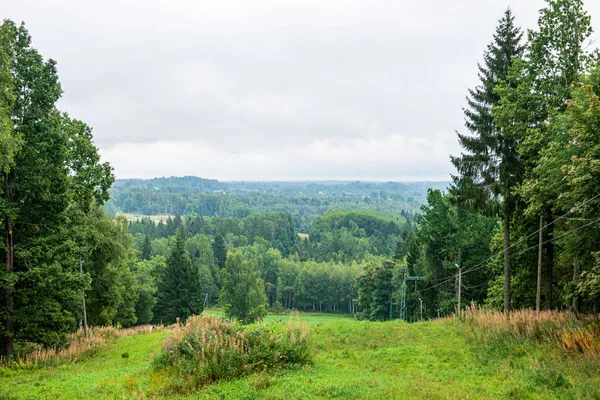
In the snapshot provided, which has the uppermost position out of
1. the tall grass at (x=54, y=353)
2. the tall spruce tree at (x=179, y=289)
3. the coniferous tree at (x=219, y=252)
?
the tall grass at (x=54, y=353)

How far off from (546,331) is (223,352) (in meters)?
9.39

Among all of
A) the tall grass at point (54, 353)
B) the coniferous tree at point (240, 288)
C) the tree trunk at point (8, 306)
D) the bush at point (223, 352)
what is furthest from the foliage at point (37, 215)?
the coniferous tree at point (240, 288)

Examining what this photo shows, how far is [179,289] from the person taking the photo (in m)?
47.0

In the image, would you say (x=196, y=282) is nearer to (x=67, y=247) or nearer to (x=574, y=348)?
(x=67, y=247)

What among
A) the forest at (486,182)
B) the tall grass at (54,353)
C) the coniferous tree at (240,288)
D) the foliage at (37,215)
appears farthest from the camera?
the coniferous tree at (240,288)

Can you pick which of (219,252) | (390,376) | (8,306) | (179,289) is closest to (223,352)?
(390,376)

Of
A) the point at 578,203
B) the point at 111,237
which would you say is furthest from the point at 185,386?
the point at 111,237

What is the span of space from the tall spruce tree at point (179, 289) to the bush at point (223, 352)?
Answer: 36.0 metres

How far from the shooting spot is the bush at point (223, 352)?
1023 centimetres

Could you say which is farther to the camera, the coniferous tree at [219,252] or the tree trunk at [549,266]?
the coniferous tree at [219,252]

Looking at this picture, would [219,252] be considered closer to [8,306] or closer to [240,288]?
[240,288]

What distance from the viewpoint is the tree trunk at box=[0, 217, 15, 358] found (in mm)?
15539

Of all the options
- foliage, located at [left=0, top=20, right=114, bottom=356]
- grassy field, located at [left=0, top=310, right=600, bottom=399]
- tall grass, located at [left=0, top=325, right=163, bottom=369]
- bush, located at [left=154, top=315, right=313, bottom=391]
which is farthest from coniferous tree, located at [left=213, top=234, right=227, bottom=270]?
bush, located at [left=154, top=315, right=313, bottom=391]

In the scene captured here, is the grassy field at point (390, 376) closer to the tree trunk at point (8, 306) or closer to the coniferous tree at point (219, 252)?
the tree trunk at point (8, 306)
